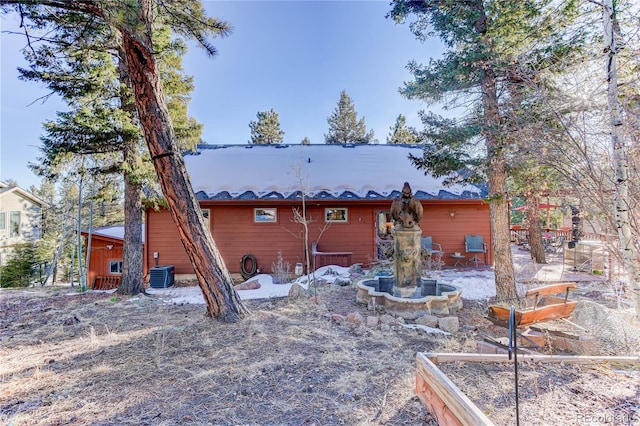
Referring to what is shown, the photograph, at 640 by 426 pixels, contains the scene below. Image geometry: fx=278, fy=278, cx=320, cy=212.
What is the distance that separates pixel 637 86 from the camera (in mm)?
2719

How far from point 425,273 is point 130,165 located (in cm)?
785

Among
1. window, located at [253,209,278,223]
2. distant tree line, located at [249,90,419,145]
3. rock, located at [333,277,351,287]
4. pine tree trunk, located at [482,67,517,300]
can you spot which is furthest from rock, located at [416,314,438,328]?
distant tree line, located at [249,90,419,145]

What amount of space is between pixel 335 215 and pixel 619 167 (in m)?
7.23

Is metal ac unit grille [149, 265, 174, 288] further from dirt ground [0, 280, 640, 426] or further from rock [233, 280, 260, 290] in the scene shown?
dirt ground [0, 280, 640, 426]

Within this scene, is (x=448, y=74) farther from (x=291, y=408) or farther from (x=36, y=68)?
(x=36, y=68)

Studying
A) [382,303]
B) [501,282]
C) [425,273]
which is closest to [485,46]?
[501,282]

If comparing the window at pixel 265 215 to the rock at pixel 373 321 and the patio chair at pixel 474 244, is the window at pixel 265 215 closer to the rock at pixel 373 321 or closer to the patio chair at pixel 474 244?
the rock at pixel 373 321

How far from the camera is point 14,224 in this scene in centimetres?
1781

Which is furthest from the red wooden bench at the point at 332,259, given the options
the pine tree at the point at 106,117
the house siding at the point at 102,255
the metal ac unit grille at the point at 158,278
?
the house siding at the point at 102,255

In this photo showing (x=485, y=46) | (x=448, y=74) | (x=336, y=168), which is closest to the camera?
(x=485, y=46)

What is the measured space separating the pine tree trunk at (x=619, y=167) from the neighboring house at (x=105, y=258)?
39.6ft

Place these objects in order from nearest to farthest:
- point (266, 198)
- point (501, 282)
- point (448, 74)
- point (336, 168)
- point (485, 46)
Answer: point (485, 46) < point (448, 74) < point (501, 282) < point (266, 198) < point (336, 168)

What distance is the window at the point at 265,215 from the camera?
9.25 meters

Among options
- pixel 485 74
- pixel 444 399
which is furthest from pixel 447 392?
pixel 485 74
